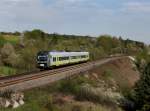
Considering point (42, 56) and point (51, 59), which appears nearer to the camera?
point (51, 59)

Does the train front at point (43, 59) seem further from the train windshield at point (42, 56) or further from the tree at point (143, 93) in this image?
the tree at point (143, 93)

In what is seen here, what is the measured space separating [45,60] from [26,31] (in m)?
94.7

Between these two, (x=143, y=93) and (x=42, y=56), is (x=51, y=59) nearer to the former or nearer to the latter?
(x=42, y=56)

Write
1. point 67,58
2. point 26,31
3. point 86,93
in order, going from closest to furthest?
point 86,93, point 67,58, point 26,31

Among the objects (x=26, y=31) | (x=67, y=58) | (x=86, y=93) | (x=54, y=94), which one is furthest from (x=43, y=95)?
(x=26, y=31)

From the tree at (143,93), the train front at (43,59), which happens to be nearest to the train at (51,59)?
the train front at (43,59)

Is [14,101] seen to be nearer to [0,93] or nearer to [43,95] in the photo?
[0,93]

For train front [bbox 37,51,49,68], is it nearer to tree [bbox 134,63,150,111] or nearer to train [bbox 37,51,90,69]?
train [bbox 37,51,90,69]

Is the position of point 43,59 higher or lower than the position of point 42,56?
lower

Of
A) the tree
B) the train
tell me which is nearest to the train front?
the train

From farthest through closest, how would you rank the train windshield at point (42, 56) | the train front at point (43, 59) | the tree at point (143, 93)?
the train windshield at point (42, 56) < the train front at point (43, 59) < the tree at point (143, 93)

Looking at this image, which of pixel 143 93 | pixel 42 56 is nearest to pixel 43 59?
pixel 42 56

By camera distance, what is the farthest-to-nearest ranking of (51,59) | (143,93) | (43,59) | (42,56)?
(42,56) → (43,59) → (51,59) → (143,93)

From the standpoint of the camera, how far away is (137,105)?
40.8 meters
